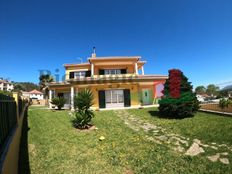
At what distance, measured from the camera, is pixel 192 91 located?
46.8ft

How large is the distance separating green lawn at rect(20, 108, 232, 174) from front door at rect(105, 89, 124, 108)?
437 inches

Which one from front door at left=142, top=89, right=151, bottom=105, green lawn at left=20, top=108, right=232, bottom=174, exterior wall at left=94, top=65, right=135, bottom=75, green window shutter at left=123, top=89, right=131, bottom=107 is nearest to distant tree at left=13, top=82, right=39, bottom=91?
exterior wall at left=94, top=65, right=135, bottom=75

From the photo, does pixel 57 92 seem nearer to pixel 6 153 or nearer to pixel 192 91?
pixel 192 91

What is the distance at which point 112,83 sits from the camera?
72.4 feet

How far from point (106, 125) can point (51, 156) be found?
546 cm

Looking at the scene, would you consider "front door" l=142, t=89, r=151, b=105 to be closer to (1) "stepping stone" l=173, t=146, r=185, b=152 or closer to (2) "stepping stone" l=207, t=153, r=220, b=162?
(1) "stepping stone" l=173, t=146, r=185, b=152

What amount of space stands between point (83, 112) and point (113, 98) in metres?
10.8

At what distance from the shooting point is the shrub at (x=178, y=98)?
13.3 m

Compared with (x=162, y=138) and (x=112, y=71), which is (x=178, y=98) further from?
(x=112, y=71)

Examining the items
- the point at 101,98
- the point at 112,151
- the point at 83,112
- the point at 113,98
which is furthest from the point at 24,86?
the point at 112,151

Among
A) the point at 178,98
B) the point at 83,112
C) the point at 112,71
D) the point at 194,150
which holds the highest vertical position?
the point at 112,71

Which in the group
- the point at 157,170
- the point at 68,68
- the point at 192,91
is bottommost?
the point at 157,170

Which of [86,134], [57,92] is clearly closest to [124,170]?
[86,134]

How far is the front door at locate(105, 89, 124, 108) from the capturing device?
2269 cm
